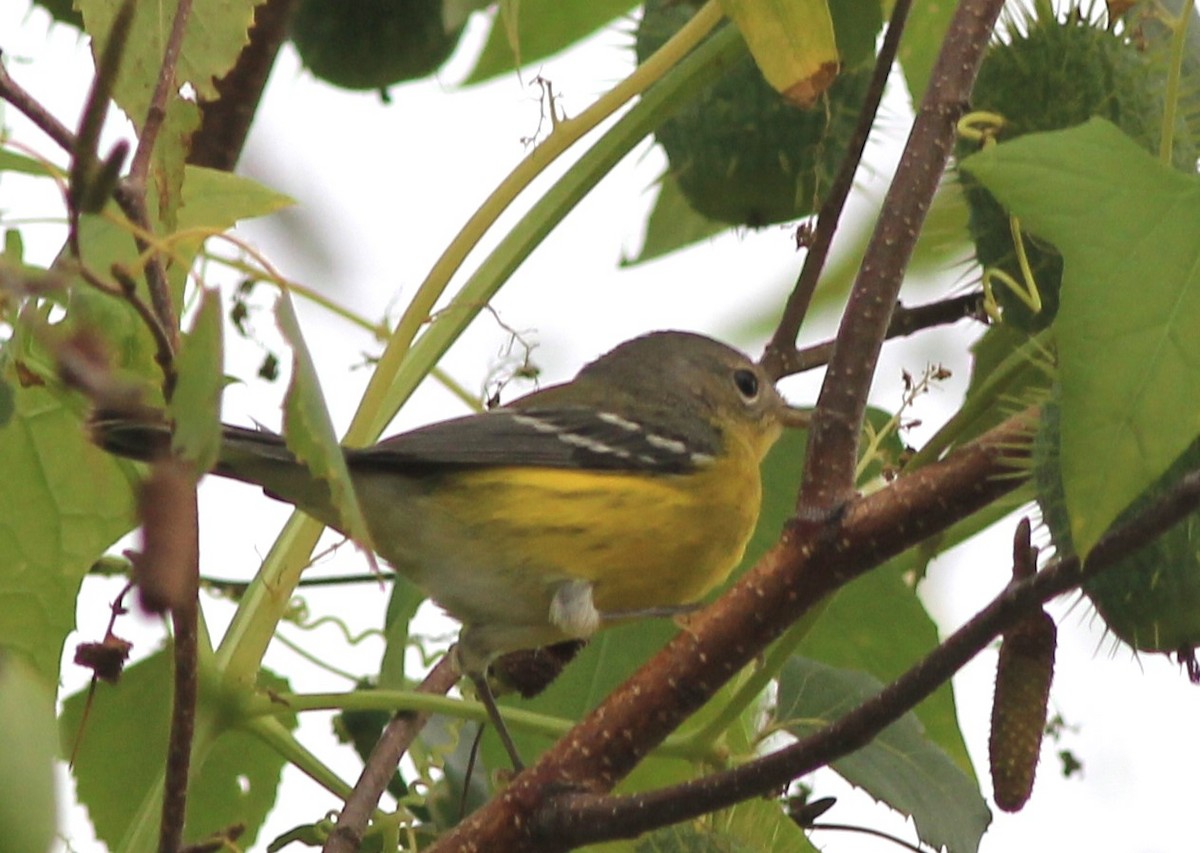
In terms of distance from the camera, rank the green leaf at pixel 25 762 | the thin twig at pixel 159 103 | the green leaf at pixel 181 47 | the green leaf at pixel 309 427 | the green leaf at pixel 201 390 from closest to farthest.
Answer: the green leaf at pixel 25 762
the green leaf at pixel 201 390
the green leaf at pixel 309 427
the thin twig at pixel 159 103
the green leaf at pixel 181 47

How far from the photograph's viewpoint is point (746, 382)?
3873mm

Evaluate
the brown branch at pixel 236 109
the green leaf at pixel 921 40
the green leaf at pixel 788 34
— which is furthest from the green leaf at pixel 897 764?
the brown branch at pixel 236 109

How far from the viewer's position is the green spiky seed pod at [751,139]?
2900 mm

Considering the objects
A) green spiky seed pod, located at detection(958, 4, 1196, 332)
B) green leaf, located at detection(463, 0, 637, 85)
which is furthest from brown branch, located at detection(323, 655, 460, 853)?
green leaf, located at detection(463, 0, 637, 85)

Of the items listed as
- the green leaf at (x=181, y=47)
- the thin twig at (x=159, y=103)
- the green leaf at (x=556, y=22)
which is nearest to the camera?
the thin twig at (x=159, y=103)

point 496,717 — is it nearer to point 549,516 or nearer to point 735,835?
point 735,835

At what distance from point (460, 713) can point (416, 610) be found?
76 centimetres

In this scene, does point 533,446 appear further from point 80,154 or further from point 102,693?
point 80,154

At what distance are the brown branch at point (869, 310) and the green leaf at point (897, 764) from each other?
409mm

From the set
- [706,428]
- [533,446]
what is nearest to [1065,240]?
[533,446]

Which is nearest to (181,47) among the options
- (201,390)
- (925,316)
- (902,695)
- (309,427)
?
(309,427)

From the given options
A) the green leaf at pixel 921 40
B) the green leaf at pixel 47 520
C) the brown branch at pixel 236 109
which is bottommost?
the green leaf at pixel 47 520

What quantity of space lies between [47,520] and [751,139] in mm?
1401

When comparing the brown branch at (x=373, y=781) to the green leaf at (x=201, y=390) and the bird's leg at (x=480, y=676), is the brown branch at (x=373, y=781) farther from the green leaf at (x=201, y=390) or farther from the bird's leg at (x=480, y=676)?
the green leaf at (x=201, y=390)
